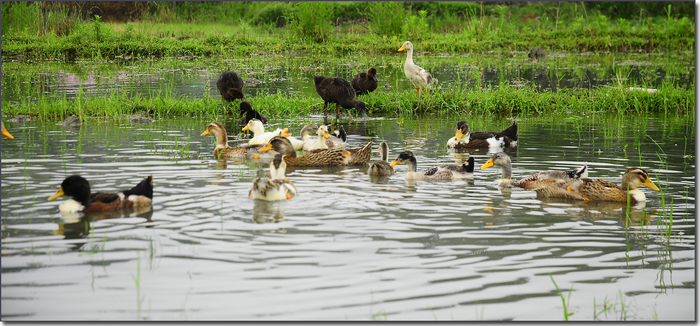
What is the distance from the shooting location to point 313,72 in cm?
2391

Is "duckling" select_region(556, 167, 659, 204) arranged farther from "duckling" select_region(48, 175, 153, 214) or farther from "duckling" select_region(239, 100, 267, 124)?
"duckling" select_region(239, 100, 267, 124)

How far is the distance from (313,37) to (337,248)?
26502 mm

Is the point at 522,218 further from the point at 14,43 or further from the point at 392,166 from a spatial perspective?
the point at 14,43

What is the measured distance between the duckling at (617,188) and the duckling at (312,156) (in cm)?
349

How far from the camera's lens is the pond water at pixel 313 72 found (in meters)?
18.5

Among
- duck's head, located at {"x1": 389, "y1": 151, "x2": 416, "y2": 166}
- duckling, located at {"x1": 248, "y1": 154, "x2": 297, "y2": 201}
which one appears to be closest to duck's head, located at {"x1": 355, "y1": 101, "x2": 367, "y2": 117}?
duck's head, located at {"x1": 389, "y1": 151, "x2": 416, "y2": 166}

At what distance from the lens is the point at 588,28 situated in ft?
108

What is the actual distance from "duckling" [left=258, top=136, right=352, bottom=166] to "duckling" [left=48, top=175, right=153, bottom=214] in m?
3.35

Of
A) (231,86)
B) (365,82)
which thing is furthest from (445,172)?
(365,82)

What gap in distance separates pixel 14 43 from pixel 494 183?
23.5m

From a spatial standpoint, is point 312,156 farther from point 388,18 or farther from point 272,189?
point 388,18

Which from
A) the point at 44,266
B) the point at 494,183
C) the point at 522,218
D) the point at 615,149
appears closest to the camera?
the point at 44,266

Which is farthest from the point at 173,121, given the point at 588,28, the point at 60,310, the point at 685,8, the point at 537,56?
the point at 685,8

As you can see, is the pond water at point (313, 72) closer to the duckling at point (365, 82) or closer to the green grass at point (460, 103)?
the green grass at point (460, 103)
